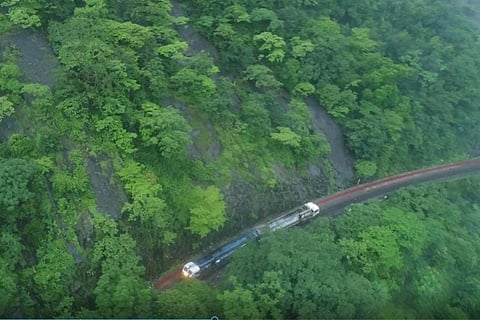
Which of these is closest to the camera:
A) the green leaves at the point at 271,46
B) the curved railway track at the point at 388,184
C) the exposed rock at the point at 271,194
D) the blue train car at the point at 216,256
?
the blue train car at the point at 216,256

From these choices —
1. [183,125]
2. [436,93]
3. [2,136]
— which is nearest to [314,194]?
[183,125]

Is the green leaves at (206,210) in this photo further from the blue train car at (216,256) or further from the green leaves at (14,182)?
the green leaves at (14,182)

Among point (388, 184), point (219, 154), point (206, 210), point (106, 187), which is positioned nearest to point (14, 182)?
point (106, 187)

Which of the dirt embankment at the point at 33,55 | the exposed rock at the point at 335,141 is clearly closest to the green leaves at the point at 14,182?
the dirt embankment at the point at 33,55

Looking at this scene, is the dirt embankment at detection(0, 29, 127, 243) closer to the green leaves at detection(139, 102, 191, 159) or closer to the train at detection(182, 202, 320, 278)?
the green leaves at detection(139, 102, 191, 159)

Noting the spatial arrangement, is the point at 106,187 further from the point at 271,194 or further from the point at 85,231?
the point at 271,194

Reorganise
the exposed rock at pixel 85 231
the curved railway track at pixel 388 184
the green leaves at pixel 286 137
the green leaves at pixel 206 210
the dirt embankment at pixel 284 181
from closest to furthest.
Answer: the exposed rock at pixel 85 231 → the green leaves at pixel 206 210 → the dirt embankment at pixel 284 181 → the green leaves at pixel 286 137 → the curved railway track at pixel 388 184
